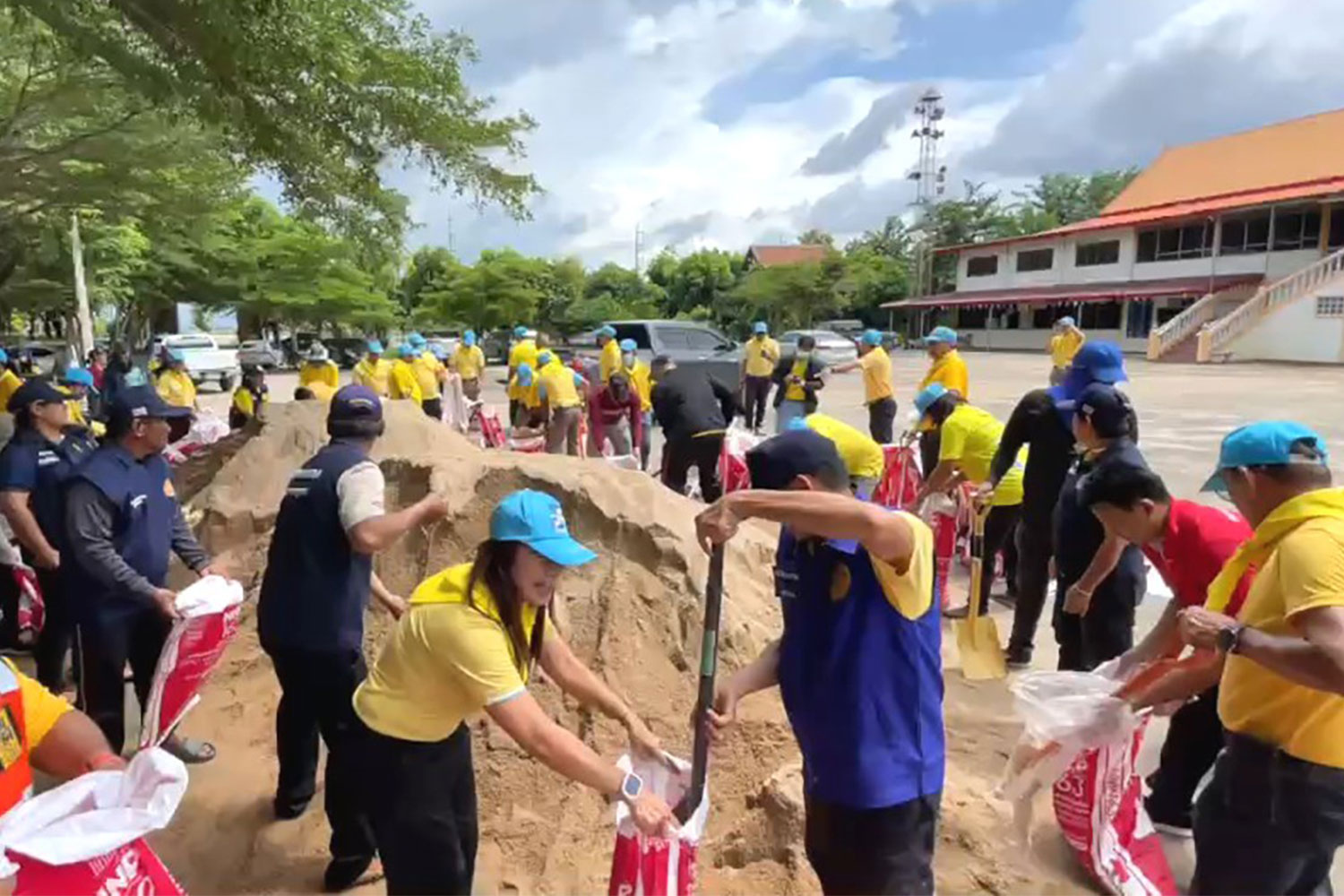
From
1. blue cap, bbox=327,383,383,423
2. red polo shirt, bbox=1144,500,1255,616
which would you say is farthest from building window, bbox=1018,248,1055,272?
blue cap, bbox=327,383,383,423

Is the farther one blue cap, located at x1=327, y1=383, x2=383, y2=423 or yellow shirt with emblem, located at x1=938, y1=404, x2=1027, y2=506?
yellow shirt with emblem, located at x1=938, y1=404, x2=1027, y2=506

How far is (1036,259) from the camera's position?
40.4 meters

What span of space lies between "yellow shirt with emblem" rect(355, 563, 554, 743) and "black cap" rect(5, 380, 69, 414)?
12.3 ft

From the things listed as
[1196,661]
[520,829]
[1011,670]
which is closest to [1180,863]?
[1196,661]

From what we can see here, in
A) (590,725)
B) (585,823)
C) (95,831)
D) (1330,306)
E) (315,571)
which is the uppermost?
(1330,306)

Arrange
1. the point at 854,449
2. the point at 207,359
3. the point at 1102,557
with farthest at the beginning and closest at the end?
the point at 207,359
the point at 854,449
the point at 1102,557

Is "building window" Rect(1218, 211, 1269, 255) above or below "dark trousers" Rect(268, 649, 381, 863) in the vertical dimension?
above

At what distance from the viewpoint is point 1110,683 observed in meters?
2.93

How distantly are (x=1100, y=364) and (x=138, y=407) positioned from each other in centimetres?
425

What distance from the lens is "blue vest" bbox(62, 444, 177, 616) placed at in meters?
3.84

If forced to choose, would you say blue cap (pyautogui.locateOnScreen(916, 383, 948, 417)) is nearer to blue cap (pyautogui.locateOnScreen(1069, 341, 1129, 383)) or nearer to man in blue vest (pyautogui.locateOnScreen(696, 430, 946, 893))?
blue cap (pyautogui.locateOnScreen(1069, 341, 1129, 383))

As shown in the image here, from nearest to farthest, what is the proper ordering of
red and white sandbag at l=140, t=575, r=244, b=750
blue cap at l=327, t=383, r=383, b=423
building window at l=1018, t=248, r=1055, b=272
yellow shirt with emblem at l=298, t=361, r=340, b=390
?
blue cap at l=327, t=383, r=383, b=423 < red and white sandbag at l=140, t=575, r=244, b=750 < yellow shirt with emblem at l=298, t=361, r=340, b=390 < building window at l=1018, t=248, r=1055, b=272

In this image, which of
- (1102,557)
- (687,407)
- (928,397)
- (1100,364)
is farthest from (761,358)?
(1102,557)

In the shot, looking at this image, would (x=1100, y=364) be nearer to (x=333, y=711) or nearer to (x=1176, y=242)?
(x=333, y=711)
